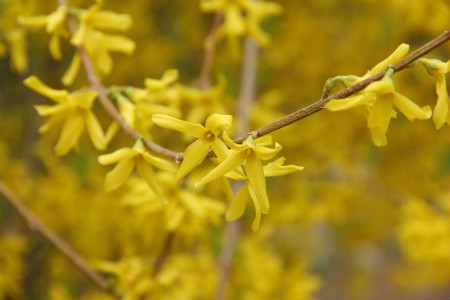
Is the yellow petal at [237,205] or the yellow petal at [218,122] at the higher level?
the yellow petal at [218,122]

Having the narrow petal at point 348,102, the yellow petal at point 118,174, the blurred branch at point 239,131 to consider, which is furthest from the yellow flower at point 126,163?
the blurred branch at point 239,131

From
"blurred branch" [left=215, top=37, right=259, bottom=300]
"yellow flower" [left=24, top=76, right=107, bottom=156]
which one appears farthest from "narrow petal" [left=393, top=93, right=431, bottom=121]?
"blurred branch" [left=215, top=37, right=259, bottom=300]

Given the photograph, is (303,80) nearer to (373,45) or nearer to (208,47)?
(373,45)

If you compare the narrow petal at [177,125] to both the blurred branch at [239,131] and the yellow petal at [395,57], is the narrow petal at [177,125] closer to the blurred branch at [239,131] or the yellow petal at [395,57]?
the yellow petal at [395,57]

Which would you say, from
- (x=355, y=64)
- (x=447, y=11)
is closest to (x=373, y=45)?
(x=355, y=64)

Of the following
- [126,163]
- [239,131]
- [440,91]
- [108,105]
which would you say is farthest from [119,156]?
[239,131]

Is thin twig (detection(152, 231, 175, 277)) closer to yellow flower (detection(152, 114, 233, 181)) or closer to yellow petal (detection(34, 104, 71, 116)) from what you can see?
yellow petal (detection(34, 104, 71, 116))
